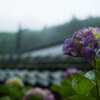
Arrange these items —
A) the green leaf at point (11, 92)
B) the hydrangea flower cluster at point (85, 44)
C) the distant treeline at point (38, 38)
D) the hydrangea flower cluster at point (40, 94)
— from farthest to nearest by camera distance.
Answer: the distant treeline at point (38, 38)
the green leaf at point (11, 92)
the hydrangea flower cluster at point (40, 94)
the hydrangea flower cluster at point (85, 44)

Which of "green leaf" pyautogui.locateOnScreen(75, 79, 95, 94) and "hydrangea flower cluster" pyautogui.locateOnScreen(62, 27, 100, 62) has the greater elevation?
"hydrangea flower cluster" pyautogui.locateOnScreen(62, 27, 100, 62)

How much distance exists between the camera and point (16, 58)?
564 cm

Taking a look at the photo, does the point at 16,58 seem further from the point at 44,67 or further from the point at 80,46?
the point at 80,46

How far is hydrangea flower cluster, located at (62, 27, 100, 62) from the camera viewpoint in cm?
62

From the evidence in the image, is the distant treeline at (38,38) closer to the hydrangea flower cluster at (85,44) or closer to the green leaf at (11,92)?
the green leaf at (11,92)

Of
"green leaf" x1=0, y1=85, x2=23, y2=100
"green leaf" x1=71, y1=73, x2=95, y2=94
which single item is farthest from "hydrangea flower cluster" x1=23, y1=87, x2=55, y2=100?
"green leaf" x1=71, y1=73, x2=95, y2=94

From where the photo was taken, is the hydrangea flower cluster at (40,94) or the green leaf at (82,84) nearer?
the green leaf at (82,84)

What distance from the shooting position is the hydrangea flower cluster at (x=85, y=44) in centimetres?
62

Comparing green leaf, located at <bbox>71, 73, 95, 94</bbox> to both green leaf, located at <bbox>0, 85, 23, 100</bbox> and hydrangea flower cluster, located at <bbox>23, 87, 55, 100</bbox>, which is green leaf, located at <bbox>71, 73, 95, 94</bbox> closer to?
hydrangea flower cluster, located at <bbox>23, 87, 55, 100</bbox>

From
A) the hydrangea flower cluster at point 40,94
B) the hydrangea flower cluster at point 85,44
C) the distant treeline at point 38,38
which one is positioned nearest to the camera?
the hydrangea flower cluster at point 85,44

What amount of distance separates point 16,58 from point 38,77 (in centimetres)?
253

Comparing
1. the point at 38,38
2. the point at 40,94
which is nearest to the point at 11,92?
the point at 40,94

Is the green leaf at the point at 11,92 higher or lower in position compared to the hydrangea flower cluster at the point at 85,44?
lower

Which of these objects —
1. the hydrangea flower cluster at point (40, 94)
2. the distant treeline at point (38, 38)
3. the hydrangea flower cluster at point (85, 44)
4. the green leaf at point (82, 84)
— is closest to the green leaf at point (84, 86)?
the green leaf at point (82, 84)
